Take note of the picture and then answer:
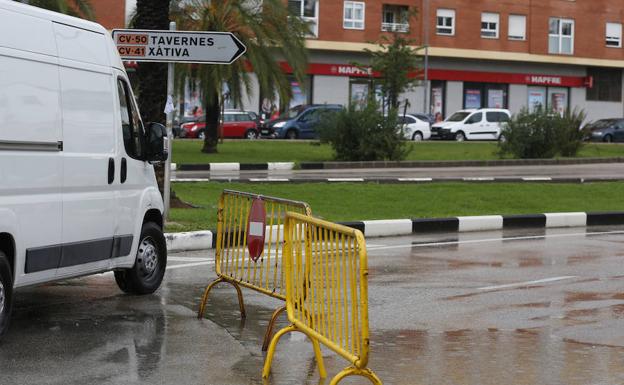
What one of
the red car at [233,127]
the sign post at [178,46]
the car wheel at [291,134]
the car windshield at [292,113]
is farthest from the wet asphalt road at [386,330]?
the car windshield at [292,113]

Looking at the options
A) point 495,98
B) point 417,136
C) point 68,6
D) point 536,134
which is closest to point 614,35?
point 495,98

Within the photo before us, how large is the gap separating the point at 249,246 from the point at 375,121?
83.8 feet

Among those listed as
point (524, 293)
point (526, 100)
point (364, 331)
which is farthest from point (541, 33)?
point (364, 331)

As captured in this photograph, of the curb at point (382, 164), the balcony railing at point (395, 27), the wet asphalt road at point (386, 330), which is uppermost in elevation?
the balcony railing at point (395, 27)

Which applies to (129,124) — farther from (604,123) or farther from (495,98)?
(495,98)

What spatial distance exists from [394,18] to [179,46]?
49.0 metres

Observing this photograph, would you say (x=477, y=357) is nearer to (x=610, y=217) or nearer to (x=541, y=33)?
(x=610, y=217)

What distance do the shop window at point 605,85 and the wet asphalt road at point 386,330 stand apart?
5833cm

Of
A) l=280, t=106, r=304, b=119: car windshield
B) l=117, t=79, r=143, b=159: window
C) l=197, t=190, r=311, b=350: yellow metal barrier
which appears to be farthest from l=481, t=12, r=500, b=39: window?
l=197, t=190, r=311, b=350: yellow metal barrier

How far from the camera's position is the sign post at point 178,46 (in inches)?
525

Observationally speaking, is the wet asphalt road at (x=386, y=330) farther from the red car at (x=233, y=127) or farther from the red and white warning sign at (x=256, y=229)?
the red car at (x=233, y=127)

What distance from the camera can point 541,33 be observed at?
65125 mm

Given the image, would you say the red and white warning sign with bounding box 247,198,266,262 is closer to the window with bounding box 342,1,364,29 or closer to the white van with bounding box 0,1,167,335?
the white van with bounding box 0,1,167,335

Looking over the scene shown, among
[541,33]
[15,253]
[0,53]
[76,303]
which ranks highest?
[541,33]
